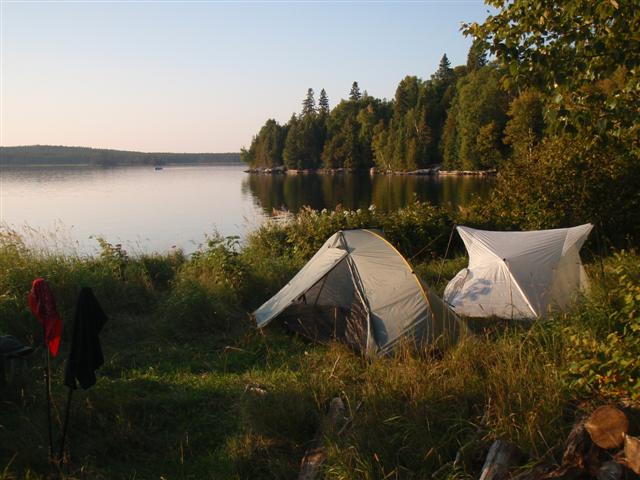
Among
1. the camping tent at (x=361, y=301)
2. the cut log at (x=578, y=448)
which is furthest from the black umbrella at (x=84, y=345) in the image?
the cut log at (x=578, y=448)

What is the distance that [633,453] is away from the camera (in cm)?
305

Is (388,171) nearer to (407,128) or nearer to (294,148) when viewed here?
(407,128)

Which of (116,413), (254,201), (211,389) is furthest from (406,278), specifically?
(254,201)

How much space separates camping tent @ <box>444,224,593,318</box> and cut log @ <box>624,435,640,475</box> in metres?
4.46

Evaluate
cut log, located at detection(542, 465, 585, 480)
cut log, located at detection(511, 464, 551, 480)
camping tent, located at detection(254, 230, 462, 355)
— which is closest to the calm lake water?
camping tent, located at detection(254, 230, 462, 355)

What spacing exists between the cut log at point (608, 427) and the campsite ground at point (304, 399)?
268 millimetres

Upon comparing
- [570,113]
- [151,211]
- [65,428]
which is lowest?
[151,211]

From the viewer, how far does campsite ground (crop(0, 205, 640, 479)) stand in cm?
366

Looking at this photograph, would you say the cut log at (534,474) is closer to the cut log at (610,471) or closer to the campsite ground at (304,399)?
the campsite ground at (304,399)

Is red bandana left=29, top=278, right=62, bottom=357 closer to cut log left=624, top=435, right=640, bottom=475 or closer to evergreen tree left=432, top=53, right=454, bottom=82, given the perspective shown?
cut log left=624, top=435, right=640, bottom=475

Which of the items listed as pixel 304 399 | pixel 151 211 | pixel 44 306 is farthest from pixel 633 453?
pixel 151 211

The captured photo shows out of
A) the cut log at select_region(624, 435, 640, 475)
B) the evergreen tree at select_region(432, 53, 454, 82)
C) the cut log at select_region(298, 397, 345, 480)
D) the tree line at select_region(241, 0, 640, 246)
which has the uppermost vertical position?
the evergreen tree at select_region(432, 53, 454, 82)

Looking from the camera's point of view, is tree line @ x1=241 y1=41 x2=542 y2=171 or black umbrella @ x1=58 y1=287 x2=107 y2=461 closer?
black umbrella @ x1=58 y1=287 x2=107 y2=461

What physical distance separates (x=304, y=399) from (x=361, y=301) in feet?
8.22
